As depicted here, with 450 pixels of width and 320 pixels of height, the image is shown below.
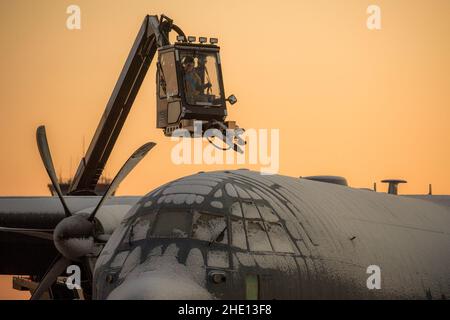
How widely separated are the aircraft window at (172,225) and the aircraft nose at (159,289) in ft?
3.46

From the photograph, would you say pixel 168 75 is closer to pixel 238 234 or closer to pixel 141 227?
pixel 141 227

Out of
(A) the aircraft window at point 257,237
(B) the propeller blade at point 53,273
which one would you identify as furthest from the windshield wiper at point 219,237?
(B) the propeller blade at point 53,273

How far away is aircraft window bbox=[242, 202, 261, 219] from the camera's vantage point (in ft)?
47.9

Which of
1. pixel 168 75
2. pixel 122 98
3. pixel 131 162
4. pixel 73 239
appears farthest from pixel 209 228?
pixel 122 98

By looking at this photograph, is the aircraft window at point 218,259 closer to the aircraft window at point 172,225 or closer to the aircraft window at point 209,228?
the aircraft window at point 209,228

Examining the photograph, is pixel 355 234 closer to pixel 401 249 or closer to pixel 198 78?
pixel 401 249

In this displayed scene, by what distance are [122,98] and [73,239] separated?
12.7 m

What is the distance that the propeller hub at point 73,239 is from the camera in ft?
71.6

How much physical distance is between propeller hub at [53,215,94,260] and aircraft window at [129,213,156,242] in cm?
743

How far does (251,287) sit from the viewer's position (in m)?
13.6

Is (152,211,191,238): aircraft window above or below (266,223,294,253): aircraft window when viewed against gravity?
above

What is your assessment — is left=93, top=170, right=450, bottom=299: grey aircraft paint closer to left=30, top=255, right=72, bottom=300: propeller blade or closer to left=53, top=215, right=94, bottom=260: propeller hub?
left=53, top=215, right=94, bottom=260: propeller hub

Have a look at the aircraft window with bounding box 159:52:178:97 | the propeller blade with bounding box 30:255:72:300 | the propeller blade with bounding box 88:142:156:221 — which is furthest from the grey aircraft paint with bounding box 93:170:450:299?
the aircraft window with bounding box 159:52:178:97

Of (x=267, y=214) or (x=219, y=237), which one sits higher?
(x=267, y=214)
